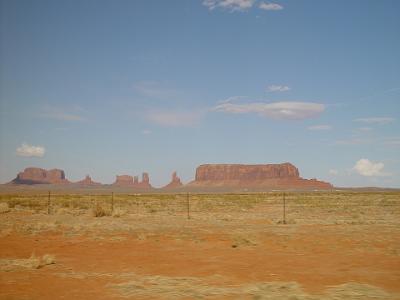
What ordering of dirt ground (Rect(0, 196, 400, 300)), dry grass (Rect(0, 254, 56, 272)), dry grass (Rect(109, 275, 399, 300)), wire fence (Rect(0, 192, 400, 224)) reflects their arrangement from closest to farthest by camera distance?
1. dry grass (Rect(109, 275, 399, 300))
2. dirt ground (Rect(0, 196, 400, 300))
3. dry grass (Rect(0, 254, 56, 272))
4. wire fence (Rect(0, 192, 400, 224))

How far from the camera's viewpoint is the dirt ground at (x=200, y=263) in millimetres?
8883

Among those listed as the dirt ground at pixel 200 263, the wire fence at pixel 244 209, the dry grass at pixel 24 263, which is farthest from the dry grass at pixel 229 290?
the wire fence at pixel 244 209

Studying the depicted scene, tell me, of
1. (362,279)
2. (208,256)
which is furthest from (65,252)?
(362,279)

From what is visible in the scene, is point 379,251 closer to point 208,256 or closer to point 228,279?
point 208,256

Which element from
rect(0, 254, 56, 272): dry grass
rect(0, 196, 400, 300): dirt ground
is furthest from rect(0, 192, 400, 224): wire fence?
rect(0, 254, 56, 272): dry grass

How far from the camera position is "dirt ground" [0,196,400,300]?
888cm

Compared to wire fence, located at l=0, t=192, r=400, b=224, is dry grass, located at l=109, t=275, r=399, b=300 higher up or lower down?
lower down

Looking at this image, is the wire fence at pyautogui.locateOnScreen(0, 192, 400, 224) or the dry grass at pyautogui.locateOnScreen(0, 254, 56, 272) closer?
the dry grass at pyautogui.locateOnScreen(0, 254, 56, 272)

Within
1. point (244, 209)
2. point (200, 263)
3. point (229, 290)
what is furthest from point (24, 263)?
point (244, 209)

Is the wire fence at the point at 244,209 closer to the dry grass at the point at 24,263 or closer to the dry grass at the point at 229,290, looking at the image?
the dry grass at the point at 24,263

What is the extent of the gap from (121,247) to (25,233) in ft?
22.0

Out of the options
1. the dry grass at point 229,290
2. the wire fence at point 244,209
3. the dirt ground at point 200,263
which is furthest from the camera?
the wire fence at point 244,209

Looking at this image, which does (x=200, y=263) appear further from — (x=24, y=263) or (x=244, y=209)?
(x=244, y=209)

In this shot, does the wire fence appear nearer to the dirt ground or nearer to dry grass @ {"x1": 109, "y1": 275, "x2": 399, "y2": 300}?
the dirt ground
